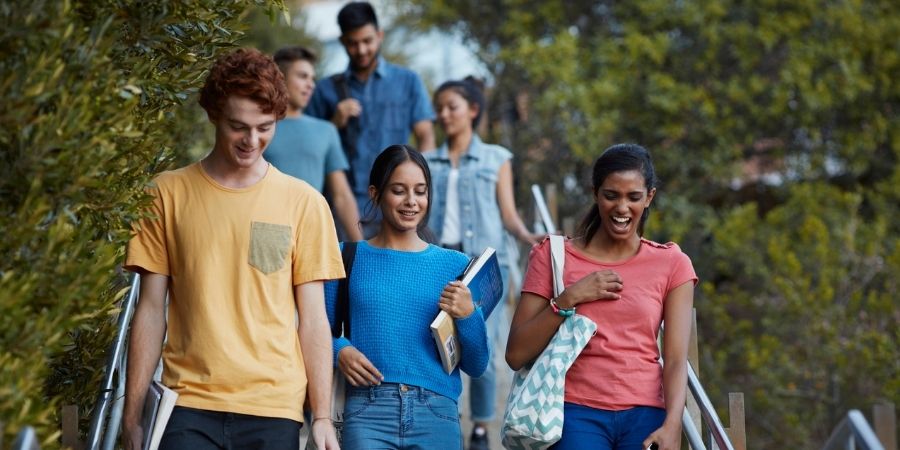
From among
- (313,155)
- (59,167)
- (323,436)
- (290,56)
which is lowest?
(323,436)

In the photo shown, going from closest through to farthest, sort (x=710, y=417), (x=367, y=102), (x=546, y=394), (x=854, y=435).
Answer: (x=854, y=435) → (x=546, y=394) → (x=710, y=417) → (x=367, y=102)

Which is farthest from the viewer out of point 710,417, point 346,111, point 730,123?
point 730,123

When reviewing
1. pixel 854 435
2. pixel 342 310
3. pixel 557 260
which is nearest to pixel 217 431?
pixel 342 310

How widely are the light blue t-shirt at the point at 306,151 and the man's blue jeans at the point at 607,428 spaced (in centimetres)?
262

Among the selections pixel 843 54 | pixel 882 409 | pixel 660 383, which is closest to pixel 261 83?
pixel 660 383

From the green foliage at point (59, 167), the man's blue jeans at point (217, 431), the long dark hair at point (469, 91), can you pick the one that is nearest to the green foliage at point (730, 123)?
the long dark hair at point (469, 91)

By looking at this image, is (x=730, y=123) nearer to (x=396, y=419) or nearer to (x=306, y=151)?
(x=306, y=151)

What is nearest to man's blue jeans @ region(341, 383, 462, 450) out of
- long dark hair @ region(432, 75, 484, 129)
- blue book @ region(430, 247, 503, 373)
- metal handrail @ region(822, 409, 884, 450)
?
blue book @ region(430, 247, 503, 373)

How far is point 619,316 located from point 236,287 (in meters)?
1.30

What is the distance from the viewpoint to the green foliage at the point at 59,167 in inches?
133

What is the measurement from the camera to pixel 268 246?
157 inches

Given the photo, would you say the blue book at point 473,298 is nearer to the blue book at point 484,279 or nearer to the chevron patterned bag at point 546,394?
the blue book at point 484,279

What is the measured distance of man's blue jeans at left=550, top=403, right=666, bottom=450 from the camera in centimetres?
431

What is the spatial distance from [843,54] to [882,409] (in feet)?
31.4
